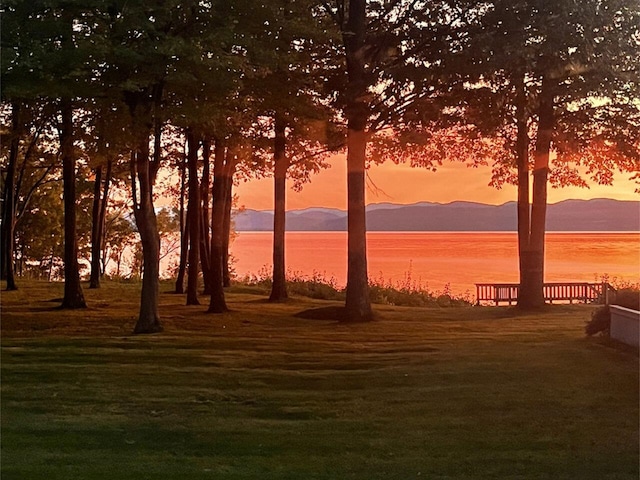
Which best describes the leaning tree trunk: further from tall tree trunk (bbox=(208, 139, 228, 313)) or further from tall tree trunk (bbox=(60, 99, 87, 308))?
tall tree trunk (bbox=(60, 99, 87, 308))

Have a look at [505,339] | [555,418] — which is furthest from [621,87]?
[555,418]

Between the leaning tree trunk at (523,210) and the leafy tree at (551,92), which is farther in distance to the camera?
the leaning tree trunk at (523,210)

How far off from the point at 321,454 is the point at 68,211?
1629 centimetres

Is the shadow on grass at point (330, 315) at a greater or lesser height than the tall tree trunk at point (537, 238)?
lesser

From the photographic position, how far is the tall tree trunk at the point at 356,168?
64.1 feet

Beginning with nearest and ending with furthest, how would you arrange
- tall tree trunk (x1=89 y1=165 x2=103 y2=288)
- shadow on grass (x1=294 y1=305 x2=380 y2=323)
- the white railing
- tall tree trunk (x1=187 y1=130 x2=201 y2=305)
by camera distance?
the white railing → shadow on grass (x1=294 y1=305 x2=380 y2=323) → tall tree trunk (x1=187 y1=130 x2=201 y2=305) → tall tree trunk (x1=89 y1=165 x2=103 y2=288)

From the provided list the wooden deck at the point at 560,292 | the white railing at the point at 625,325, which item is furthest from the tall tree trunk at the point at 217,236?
the wooden deck at the point at 560,292

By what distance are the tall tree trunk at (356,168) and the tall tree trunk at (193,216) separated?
5098 mm

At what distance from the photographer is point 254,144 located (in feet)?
74.5

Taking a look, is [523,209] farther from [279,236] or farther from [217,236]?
[217,236]

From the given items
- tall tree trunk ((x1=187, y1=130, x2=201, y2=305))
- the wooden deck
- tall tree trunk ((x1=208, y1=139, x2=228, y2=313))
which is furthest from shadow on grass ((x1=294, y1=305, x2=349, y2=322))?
the wooden deck

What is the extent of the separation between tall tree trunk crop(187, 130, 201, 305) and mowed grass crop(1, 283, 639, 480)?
742cm

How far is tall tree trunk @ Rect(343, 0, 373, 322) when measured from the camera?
64.1 ft

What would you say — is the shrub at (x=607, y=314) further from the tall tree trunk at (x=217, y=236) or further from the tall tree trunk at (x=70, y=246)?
the tall tree trunk at (x=70, y=246)
